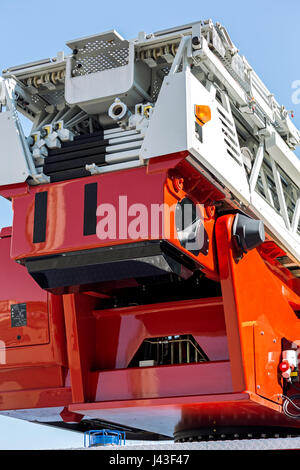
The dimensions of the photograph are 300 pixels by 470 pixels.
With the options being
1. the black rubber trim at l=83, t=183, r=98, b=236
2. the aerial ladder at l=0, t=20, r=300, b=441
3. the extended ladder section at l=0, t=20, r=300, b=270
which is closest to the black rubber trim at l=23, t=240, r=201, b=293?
the aerial ladder at l=0, t=20, r=300, b=441

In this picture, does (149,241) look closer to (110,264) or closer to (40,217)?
(110,264)

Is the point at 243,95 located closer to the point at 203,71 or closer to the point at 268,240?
the point at 203,71

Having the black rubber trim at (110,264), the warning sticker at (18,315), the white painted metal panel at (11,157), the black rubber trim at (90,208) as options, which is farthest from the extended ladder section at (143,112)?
the warning sticker at (18,315)

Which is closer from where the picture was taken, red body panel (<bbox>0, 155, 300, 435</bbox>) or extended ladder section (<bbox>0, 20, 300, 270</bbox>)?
extended ladder section (<bbox>0, 20, 300, 270</bbox>)

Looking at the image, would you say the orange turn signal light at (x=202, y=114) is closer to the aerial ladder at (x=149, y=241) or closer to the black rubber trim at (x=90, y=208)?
the aerial ladder at (x=149, y=241)

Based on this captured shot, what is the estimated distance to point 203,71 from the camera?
5.29 metres

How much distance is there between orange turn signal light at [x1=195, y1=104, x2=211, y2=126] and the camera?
16.0 ft

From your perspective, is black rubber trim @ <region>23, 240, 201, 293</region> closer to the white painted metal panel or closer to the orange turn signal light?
the white painted metal panel

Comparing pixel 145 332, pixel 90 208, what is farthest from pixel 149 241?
pixel 145 332

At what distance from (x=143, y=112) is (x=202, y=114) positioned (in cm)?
43

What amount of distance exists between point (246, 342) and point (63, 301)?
149 cm

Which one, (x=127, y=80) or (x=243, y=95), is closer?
(x=127, y=80)

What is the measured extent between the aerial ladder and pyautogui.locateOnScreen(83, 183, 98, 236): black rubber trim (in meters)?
0.01
